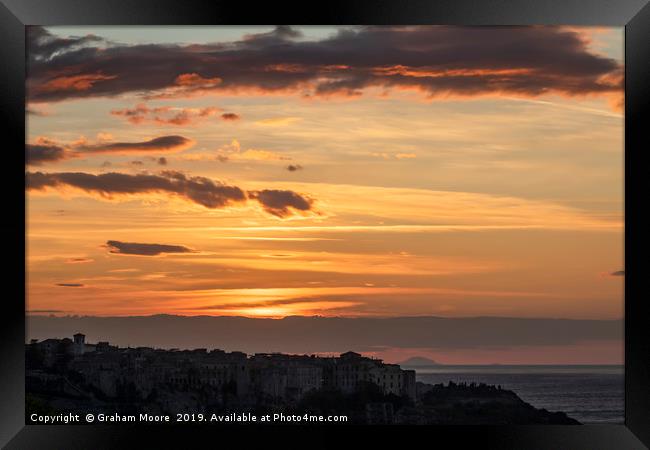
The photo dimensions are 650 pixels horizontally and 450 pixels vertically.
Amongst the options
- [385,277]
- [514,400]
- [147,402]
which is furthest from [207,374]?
[514,400]

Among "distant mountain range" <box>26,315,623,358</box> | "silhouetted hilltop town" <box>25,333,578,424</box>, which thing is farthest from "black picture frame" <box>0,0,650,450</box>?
"silhouetted hilltop town" <box>25,333,578,424</box>

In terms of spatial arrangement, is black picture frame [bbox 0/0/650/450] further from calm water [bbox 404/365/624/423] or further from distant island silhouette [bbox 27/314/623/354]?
calm water [bbox 404/365/624/423]

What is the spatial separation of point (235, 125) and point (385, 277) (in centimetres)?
271

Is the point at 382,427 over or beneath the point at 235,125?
beneath

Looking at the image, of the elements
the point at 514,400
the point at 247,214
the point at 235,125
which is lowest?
the point at 514,400

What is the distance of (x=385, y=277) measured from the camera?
10.3 metres

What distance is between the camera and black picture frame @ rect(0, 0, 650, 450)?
4.70 m

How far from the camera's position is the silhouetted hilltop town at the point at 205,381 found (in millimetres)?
9797

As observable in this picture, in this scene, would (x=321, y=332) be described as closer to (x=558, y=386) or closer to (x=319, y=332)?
(x=319, y=332)

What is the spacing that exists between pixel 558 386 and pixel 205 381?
50.5 ft

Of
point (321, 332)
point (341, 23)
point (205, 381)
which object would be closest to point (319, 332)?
point (321, 332)

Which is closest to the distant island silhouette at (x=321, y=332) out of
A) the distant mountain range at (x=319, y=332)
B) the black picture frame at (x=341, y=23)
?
the distant mountain range at (x=319, y=332)

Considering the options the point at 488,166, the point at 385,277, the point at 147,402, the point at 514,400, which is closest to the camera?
the point at 488,166

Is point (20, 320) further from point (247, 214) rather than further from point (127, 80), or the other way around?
point (247, 214)
